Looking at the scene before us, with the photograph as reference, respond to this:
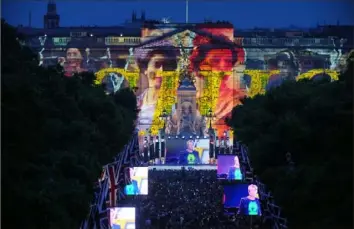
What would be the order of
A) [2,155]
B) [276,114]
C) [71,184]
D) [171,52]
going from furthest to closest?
[171,52], [276,114], [71,184], [2,155]

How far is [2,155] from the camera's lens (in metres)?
24.8

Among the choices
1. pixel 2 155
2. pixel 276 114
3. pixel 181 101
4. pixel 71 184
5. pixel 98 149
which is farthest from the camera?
pixel 181 101

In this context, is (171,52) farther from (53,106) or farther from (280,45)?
(53,106)

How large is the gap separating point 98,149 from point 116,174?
6240mm

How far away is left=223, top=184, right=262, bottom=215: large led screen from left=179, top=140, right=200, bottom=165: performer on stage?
1161 inches

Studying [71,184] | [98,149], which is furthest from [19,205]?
[98,149]

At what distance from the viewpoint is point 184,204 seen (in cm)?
4838

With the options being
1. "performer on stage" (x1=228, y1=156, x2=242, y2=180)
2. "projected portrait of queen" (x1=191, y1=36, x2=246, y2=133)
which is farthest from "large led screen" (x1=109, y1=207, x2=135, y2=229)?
"projected portrait of queen" (x1=191, y1=36, x2=246, y2=133)

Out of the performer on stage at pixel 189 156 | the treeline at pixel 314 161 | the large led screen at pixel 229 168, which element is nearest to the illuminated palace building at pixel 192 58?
the performer on stage at pixel 189 156

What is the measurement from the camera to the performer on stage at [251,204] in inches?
1623

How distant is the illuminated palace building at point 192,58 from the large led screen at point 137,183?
4509 centimetres

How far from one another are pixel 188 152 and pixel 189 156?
61 centimetres

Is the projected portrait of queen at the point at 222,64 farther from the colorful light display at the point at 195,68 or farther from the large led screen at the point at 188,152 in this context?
the large led screen at the point at 188,152

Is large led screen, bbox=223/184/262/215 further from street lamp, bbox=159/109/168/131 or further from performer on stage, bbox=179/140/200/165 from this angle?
street lamp, bbox=159/109/168/131
